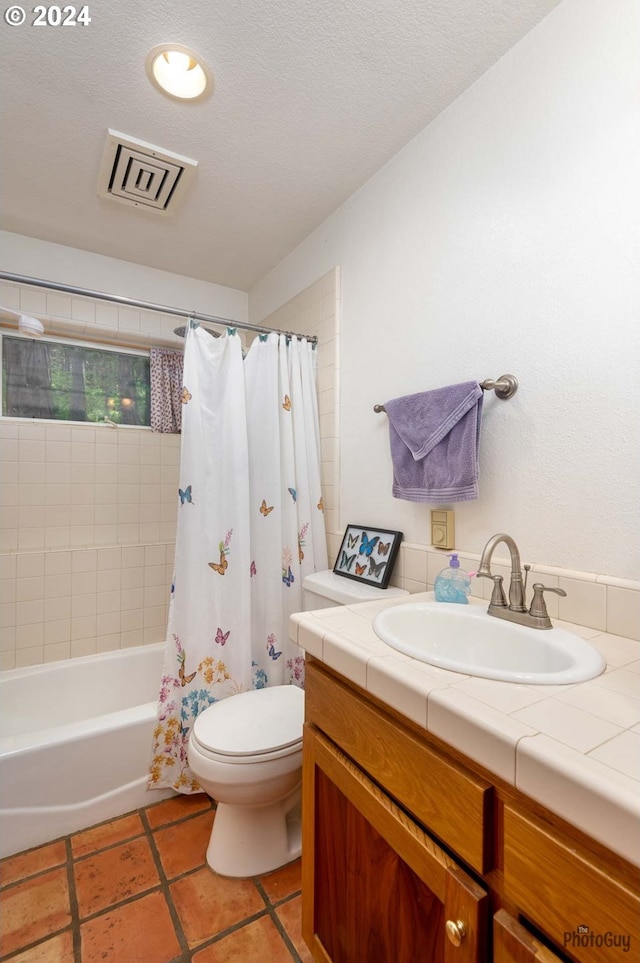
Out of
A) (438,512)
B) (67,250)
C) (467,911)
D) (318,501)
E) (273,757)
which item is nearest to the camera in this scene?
(467,911)

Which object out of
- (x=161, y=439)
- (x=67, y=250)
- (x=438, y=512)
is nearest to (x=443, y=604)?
(x=438, y=512)

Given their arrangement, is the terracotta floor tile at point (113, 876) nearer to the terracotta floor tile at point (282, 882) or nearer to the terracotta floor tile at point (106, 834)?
the terracotta floor tile at point (106, 834)

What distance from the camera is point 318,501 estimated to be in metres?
1.96

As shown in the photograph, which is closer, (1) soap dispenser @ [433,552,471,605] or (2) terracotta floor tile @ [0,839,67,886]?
(1) soap dispenser @ [433,552,471,605]

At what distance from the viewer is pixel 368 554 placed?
64.2 inches

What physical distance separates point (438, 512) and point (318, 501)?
694mm

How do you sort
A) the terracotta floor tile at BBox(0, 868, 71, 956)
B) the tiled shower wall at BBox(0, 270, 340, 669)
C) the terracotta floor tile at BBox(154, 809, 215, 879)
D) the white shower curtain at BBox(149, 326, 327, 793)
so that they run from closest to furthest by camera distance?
the terracotta floor tile at BBox(0, 868, 71, 956) < the terracotta floor tile at BBox(154, 809, 215, 879) < the white shower curtain at BBox(149, 326, 327, 793) < the tiled shower wall at BBox(0, 270, 340, 669)

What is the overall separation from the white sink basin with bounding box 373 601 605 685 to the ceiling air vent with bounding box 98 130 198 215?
5.69ft

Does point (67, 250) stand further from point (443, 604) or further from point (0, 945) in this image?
point (0, 945)

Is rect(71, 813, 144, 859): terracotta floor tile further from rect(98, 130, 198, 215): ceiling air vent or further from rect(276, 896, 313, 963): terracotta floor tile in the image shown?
rect(98, 130, 198, 215): ceiling air vent

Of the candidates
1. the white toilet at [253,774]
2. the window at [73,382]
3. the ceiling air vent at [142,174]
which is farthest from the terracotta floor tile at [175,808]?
the ceiling air vent at [142,174]

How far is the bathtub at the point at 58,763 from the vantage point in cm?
141

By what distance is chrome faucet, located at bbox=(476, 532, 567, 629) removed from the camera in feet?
3.14

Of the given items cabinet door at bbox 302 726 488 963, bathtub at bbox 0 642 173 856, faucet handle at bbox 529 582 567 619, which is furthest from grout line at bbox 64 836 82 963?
faucet handle at bbox 529 582 567 619
